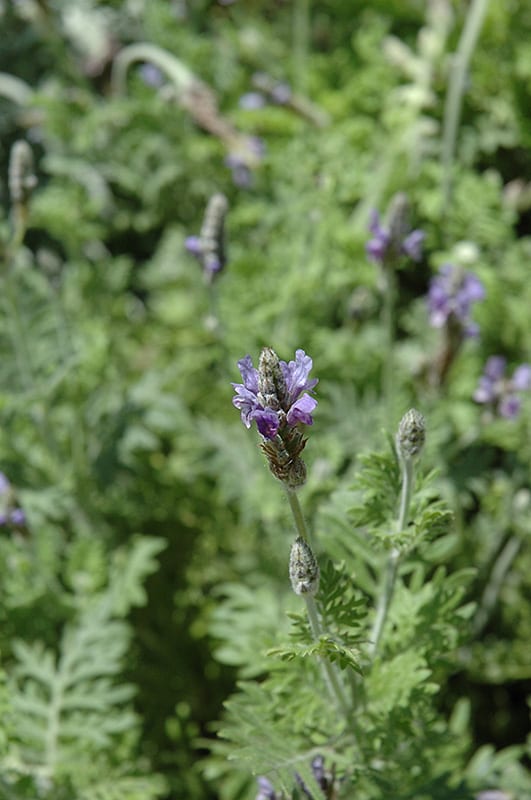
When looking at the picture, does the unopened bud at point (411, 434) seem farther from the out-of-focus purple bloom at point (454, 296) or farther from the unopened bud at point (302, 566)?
the out-of-focus purple bloom at point (454, 296)

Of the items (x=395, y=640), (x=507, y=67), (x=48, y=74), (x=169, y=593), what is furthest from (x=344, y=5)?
(x=395, y=640)

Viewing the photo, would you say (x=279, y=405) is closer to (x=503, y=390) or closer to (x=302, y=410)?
(x=302, y=410)

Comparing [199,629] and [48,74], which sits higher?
[48,74]

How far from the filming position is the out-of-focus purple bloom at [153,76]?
13.0 feet

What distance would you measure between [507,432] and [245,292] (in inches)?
42.4

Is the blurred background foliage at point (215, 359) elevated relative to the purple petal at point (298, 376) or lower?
elevated

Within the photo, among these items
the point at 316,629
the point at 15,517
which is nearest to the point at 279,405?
the point at 316,629

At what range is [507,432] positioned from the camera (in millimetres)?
2789

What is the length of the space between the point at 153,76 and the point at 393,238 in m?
2.14

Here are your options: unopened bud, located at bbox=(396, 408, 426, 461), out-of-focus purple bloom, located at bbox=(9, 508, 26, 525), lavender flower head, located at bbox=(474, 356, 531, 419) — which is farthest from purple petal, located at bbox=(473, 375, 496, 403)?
out-of-focus purple bloom, located at bbox=(9, 508, 26, 525)

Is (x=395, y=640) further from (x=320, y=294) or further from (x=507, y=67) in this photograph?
(x=507, y=67)

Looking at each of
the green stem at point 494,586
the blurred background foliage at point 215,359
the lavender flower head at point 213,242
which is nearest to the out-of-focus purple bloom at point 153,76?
the blurred background foliage at point 215,359

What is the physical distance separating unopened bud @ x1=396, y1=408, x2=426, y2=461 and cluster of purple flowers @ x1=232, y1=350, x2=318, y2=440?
202 mm

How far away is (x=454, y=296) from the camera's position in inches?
98.7
